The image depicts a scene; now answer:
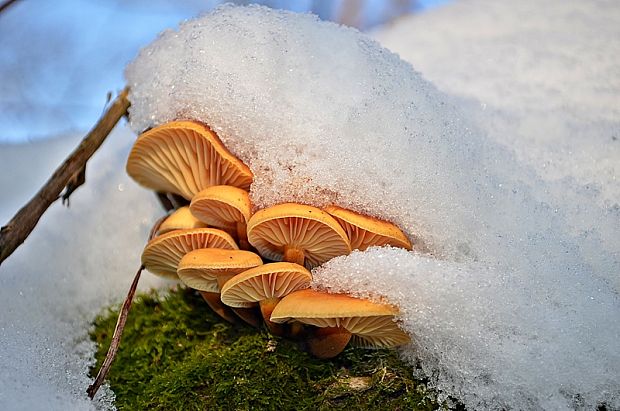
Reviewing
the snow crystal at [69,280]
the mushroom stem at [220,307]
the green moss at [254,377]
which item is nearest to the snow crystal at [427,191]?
the green moss at [254,377]

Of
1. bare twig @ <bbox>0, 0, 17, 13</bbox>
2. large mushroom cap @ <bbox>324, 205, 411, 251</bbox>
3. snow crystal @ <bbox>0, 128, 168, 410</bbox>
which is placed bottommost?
Answer: snow crystal @ <bbox>0, 128, 168, 410</bbox>

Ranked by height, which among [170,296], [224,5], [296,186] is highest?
[224,5]

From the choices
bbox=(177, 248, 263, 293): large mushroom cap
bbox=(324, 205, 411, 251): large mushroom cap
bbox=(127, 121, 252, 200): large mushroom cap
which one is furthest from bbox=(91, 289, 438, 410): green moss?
bbox=(127, 121, 252, 200): large mushroom cap

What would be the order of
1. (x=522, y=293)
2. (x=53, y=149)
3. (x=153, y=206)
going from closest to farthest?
(x=522, y=293)
(x=153, y=206)
(x=53, y=149)

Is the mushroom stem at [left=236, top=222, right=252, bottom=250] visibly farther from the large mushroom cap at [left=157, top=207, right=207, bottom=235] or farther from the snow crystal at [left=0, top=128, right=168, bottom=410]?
the snow crystal at [left=0, top=128, right=168, bottom=410]

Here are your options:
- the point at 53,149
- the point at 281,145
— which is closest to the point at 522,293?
the point at 281,145

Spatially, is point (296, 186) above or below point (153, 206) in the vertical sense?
above

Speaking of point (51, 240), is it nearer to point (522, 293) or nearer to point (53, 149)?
point (53, 149)
